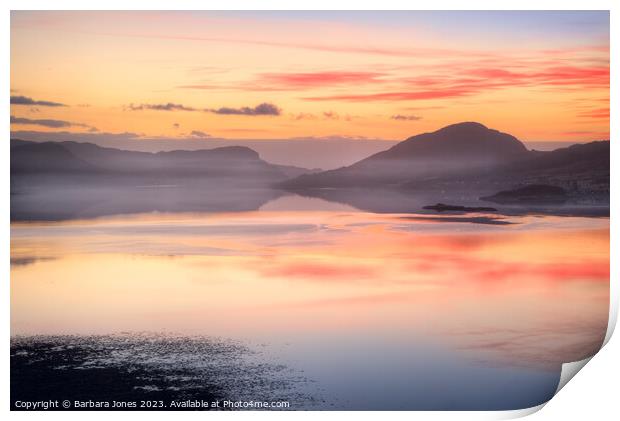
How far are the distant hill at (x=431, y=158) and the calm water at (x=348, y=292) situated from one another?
0.74 ft

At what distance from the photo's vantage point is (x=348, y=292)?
6.23 m

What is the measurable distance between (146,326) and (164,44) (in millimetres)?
2083

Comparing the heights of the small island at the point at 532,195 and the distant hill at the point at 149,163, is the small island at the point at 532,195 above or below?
below

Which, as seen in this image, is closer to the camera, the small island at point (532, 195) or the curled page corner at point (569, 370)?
the curled page corner at point (569, 370)

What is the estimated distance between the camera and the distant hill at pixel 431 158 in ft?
20.8

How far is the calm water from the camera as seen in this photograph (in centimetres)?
606
